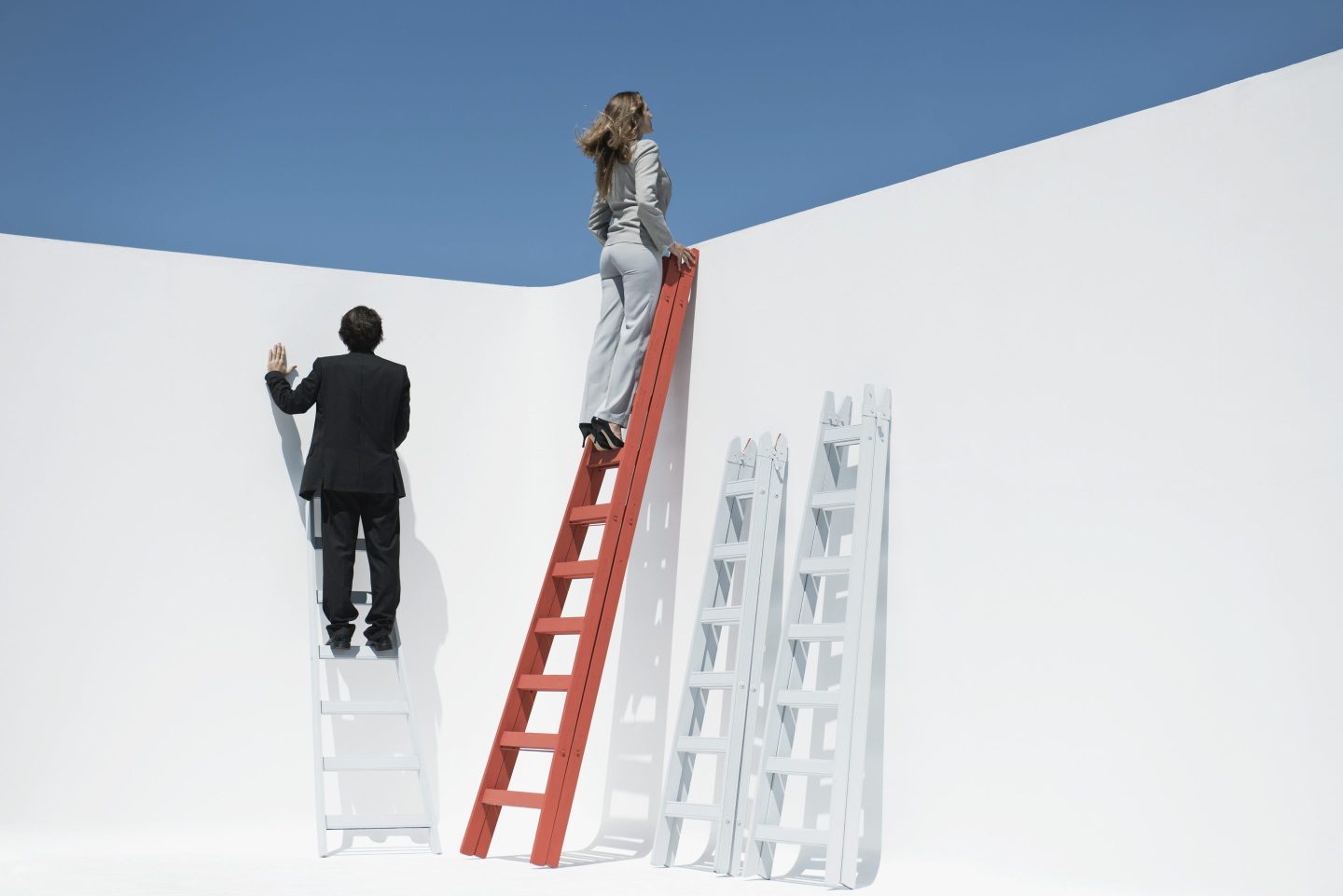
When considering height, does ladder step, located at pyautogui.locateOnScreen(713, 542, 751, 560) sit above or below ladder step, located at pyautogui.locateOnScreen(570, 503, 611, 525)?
below

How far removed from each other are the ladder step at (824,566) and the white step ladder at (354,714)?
1564 millimetres

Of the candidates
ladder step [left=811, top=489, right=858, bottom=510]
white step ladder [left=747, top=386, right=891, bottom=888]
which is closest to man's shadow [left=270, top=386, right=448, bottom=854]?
white step ladder [left=747, top=386, right=891, bottom=888]

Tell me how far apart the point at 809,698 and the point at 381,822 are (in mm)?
1713

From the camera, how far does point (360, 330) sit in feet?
15.5

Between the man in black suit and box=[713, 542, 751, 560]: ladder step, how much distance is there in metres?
1.22

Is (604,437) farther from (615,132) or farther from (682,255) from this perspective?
(615,132)

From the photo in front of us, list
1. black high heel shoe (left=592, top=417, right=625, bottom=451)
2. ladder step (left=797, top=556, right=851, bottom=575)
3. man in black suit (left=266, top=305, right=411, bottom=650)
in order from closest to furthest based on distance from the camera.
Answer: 1. ladder step (left=797, top=556, right=851, bottom=575)
2. black high heel shoe (left=592, top=417, right=625, bottom=451)
3. man in black suit (left=266, top=305, right=411, bottom=650)

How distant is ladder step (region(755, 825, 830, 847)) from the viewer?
11.4 feet

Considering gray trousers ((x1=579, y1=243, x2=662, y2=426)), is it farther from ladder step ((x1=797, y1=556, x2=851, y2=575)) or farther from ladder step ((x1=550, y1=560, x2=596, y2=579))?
ladder step ((x1=797, y1=556, x2=851, y2=575))

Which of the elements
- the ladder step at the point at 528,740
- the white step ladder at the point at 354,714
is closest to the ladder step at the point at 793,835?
the ladder step at the point at 528,740

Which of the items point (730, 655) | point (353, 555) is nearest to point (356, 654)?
point (353, 555)

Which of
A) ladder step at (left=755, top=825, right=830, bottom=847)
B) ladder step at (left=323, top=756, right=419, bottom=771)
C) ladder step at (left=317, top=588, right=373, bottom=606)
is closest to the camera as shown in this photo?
ladder step at (left=755, top=825, right=830, bottom=847)

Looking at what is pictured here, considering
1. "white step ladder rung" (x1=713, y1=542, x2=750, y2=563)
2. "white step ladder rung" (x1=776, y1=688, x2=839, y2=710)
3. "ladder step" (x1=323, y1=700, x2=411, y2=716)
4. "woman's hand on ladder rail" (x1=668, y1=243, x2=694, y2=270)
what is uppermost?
"woman's hand on ladder rail" (x1=668, y1=243, x2=694, y2=270)

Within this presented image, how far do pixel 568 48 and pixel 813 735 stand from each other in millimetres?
5111
